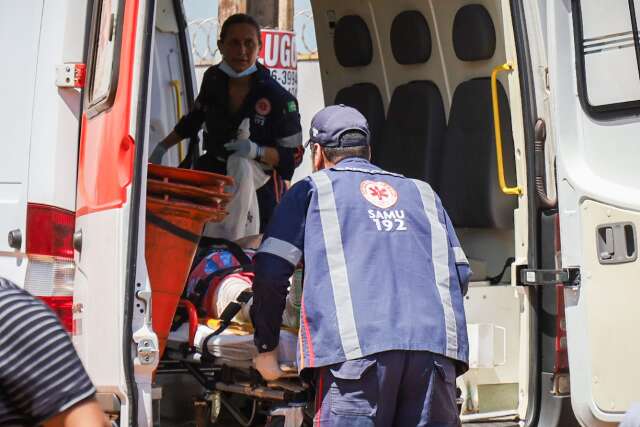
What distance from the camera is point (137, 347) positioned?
12.0ft

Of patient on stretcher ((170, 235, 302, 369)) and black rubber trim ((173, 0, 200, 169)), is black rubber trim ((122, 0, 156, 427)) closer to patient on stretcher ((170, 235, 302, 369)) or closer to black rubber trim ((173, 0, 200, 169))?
patient on stretcher ((170, 235, 302, 369))

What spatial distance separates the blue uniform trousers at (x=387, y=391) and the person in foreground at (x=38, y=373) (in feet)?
5.50

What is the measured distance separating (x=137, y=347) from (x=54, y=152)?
0.79 m

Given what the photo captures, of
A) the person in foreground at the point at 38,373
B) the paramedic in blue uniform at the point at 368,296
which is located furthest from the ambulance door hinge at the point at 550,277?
the person in foreground at the point at 38,373

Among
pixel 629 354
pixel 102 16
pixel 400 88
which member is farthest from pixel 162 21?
pixel 629 354

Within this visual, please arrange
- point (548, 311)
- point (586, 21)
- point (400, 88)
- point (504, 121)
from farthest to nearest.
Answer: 1. point (400, 88)
2. point (504, 121)
3. point (548, 311)
4. point (586, 21)

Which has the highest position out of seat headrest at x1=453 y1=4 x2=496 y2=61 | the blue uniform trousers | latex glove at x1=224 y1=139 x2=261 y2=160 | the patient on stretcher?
seat headrest at x1=453 y1=4 x2=496 y2=61

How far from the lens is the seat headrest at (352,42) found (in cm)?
643

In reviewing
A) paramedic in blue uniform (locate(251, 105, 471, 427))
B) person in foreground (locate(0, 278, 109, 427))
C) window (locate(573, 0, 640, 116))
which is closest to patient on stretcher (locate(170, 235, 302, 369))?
paramedic in blue uniform (locate(251, 105, 471, 427))

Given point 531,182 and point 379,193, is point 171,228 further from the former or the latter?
point 531,182

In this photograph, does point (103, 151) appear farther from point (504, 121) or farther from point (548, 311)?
point (504, 121)

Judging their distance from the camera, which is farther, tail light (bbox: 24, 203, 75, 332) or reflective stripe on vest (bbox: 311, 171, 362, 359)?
tail light (bbox: 24, 203, 75, 332)

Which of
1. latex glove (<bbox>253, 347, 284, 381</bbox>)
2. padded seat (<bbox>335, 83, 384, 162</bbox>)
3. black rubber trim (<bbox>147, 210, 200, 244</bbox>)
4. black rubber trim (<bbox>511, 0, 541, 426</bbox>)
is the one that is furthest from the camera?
padded seat (<bbox>335, 83, 384, 162</bbox>)

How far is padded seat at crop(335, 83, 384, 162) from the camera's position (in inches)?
249
